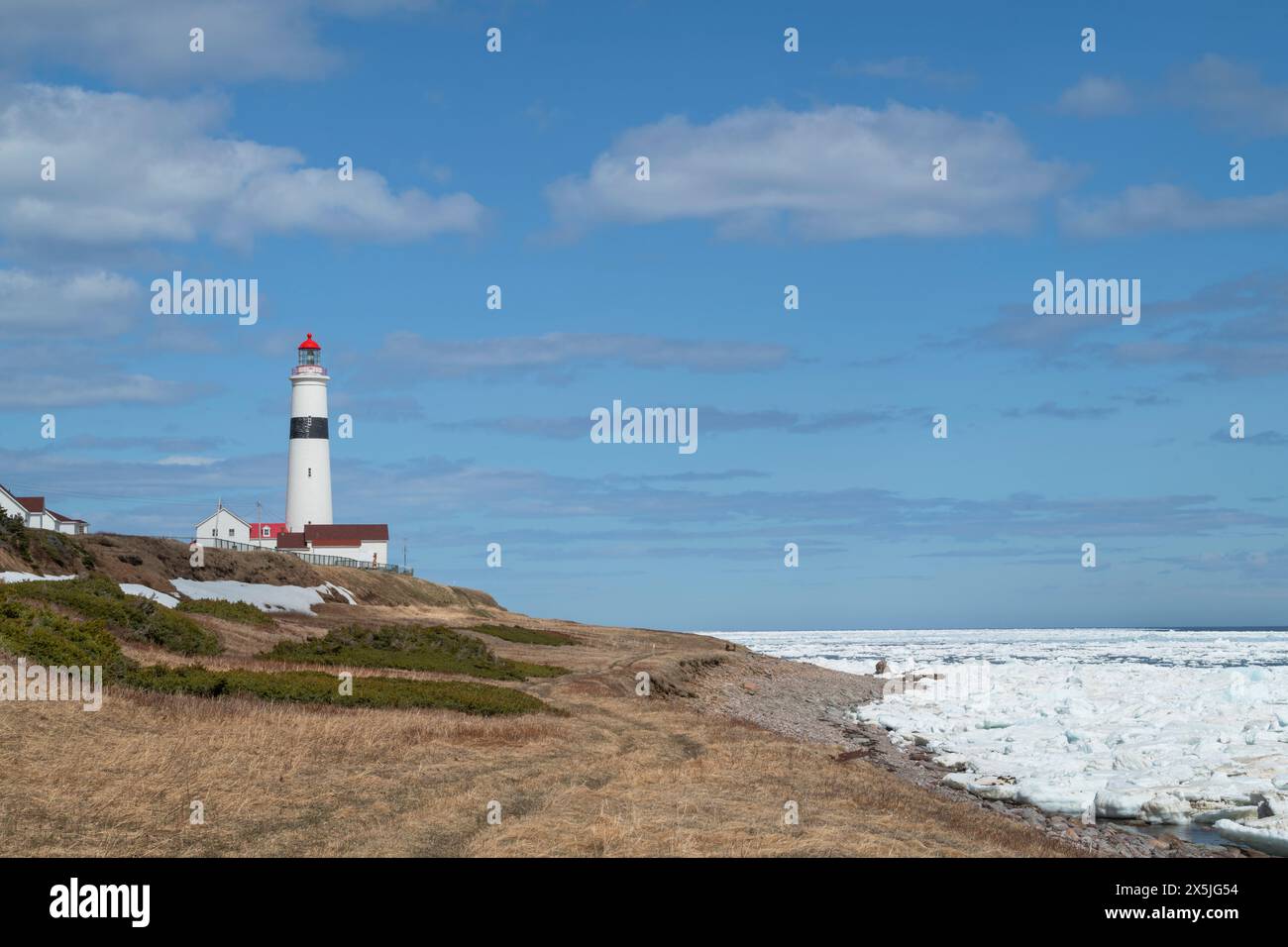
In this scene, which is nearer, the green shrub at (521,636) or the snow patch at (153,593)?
the snow patch at (153,593)

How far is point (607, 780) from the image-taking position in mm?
19062

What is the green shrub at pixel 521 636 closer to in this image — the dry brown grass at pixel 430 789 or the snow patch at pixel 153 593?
the snow patch at pixel 153 593

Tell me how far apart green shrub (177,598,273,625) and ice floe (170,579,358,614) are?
21.2 feet

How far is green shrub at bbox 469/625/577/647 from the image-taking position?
189 feet

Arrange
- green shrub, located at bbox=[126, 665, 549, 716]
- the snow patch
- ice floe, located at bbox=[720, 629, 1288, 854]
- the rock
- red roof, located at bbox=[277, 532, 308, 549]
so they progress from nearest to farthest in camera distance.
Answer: the rock < ice floe, located at bbox=[720, 629, 1288, 854] < green shrub, located at bbox=[126, 665, 549, 716] < the snow patch < red roof, located at bbox=[277, 532, 308, 549]

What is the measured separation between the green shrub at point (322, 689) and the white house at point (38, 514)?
5404 cm

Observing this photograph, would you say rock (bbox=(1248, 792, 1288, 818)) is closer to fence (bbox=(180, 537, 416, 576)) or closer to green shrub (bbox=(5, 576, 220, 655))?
green shrub (bbox=(5, 576, 220, 655))

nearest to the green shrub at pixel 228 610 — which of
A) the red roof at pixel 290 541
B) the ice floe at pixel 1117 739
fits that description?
the ice floe at pixel 1117 739

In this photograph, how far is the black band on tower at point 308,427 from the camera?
274 ft

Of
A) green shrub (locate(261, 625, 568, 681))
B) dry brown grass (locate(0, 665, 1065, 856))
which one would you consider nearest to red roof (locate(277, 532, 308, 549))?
green shrub (locate(261, 625, 568, 681))
